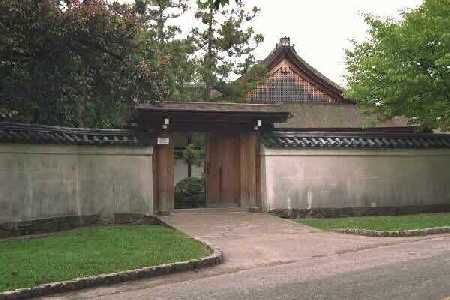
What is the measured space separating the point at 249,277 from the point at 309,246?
9.49 feet

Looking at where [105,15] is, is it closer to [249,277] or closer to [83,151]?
[83,151]

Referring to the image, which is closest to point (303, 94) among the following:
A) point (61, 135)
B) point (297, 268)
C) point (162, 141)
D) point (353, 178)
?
point (353, 178)

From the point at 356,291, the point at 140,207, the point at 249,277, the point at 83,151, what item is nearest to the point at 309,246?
the point at 249,277

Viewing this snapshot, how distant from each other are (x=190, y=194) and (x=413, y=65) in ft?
32.2

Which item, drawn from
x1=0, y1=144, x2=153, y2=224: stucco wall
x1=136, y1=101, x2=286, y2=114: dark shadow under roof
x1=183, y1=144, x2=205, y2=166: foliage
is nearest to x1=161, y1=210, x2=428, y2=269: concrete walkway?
x1=0, y1=144, x2=153, y2=224: stucco wall

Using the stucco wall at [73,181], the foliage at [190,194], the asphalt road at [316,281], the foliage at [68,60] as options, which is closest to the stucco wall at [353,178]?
the foliage at [190,194]

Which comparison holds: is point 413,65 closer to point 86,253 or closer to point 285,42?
point 86,253

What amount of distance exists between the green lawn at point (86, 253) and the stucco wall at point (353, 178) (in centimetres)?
478

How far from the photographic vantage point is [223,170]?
16.9 meters

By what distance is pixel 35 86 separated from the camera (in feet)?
42.0

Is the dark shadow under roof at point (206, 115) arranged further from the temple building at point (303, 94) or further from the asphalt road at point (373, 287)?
the temple building at point (303, 94)

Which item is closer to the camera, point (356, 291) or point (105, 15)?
point (356, 291)

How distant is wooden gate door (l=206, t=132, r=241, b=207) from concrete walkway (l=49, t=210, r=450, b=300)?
3969 millimetres

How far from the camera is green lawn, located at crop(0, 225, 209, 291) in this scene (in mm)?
7621
